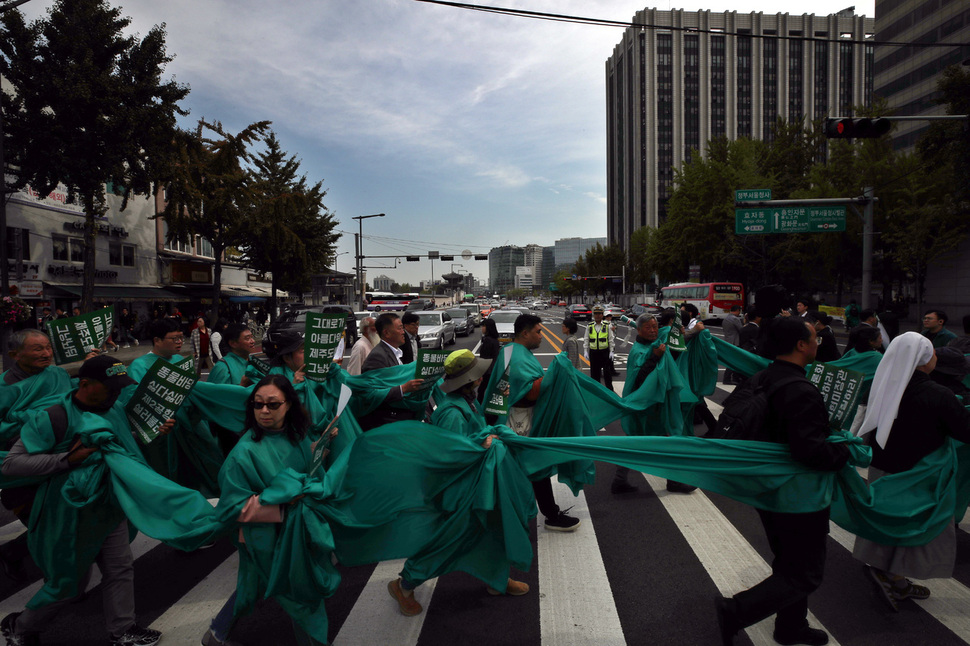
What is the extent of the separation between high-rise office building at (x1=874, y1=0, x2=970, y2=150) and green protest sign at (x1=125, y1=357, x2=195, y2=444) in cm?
4795

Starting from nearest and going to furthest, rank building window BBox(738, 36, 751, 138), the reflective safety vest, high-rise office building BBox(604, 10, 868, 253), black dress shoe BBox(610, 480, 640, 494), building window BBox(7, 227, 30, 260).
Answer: black dress shoe BBox(610, 480, 640, 494), the reflective safety vest, building window BBox(7, 227, 30, 260), high-rise office building BBox(604, 10, 868, 253), building window BBox(738, 36, 751, 138)

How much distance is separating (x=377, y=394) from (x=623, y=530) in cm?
240

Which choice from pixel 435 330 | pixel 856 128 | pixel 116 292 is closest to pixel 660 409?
pixel 856 128

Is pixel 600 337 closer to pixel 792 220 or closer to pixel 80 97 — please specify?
pixel 792 220

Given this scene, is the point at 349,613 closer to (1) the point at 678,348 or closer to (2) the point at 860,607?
(2) the point at 860,607

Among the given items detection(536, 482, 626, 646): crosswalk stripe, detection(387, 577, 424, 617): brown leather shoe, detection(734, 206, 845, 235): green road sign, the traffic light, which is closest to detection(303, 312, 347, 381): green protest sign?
detection(387, 577, 424, 617): brown leather shoe

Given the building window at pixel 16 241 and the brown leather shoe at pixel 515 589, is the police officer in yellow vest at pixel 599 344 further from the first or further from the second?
the building window at pixel 16 241

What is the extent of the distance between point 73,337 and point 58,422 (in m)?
1.47

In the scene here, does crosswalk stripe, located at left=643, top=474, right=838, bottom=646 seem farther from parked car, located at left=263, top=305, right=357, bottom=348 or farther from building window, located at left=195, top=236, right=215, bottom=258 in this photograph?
building window, located at left=195, top=236, right=215, bottom=258

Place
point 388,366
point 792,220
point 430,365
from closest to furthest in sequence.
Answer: point 430,365 < point 388,366 < point 792,220

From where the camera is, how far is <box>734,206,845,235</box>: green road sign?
834 inches

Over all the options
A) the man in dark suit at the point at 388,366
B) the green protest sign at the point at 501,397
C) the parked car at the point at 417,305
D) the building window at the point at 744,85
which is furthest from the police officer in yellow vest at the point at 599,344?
the building window at the point at 744,85

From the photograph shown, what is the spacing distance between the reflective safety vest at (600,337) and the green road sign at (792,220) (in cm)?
1459

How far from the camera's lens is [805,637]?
124 inches
